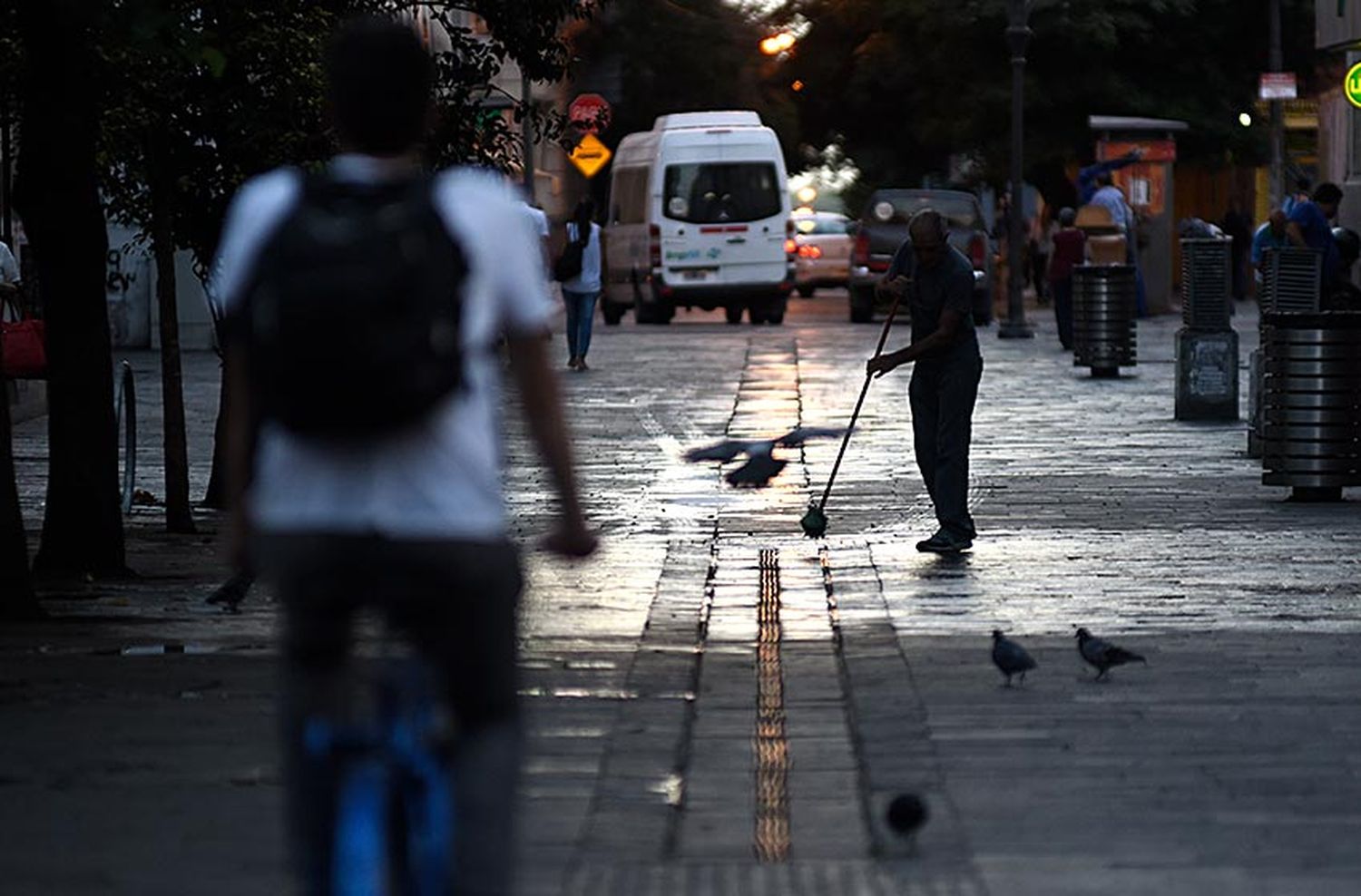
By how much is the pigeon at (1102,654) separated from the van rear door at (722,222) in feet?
104

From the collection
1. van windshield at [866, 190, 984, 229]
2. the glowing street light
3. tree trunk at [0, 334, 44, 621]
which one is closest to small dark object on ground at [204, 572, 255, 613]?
tree trunk at [0, 334, 44, 621]

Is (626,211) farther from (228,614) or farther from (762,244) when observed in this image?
(228,614)

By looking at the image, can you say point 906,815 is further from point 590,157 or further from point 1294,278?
point 590,157

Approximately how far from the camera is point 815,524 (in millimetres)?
13898

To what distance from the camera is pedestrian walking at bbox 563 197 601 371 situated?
2858cm

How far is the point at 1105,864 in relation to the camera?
6379 mm

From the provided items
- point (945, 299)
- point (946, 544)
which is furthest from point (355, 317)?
point (945, 299)

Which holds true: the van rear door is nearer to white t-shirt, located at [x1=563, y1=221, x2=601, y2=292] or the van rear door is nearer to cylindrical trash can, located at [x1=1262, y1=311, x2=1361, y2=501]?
white t-shirt, located at [x1=563, y1=221, x2=601, y2=292]

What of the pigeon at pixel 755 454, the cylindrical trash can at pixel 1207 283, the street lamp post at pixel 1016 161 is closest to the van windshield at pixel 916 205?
the street lamp post at pixel 1016 161

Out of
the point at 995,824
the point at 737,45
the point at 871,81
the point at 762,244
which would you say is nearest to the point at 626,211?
the point at 762,244

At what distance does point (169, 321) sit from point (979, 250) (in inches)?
996

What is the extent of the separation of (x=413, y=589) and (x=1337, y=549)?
9.11 meters

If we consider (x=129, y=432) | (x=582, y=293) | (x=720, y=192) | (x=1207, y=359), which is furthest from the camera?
(x=720, y=192)

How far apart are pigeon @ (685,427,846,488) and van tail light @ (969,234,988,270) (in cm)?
2268
